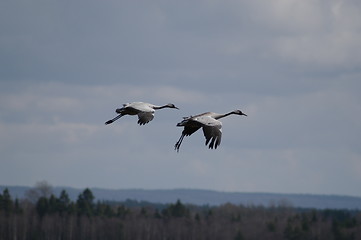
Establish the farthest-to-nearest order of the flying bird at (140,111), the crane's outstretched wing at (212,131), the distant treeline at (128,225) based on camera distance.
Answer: the distant treeline at (128,225), the flying bird at (140,111), the crane's outstretched wing at (212,131)

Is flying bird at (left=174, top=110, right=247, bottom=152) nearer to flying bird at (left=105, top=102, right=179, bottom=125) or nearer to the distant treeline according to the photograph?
flying bird at (left=105, top=102, right=179, bottom=125)

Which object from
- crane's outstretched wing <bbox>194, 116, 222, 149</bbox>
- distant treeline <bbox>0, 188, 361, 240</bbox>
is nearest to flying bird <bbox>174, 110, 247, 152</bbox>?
crane's outstretched wing <bbox>194, 116, 222, 149</bbox>

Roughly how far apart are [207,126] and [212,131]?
23.3 inches

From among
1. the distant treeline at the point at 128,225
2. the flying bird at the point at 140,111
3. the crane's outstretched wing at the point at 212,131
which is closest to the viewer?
the crane's outstretched wing at the point at 212,131

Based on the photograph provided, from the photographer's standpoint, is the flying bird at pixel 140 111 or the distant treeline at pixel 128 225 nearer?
the flying bird at pixel 140 111

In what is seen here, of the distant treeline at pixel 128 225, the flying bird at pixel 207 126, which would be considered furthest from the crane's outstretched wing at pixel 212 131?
the distant treeline at pixel 128 225

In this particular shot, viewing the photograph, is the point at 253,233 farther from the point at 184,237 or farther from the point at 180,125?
the point at 180,125

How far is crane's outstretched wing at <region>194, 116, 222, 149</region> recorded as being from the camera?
36562mm

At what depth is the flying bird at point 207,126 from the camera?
1445 inches

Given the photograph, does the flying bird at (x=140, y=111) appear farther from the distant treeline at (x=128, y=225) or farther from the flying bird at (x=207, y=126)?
the distant treeline at (x=128, y=225)

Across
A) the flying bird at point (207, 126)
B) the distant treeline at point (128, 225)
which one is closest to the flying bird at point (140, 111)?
the flying bird at point (207, 126)

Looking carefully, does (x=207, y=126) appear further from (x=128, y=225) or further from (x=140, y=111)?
(x=128, y=225)

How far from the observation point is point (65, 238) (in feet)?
439

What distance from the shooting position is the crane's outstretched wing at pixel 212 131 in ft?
120
